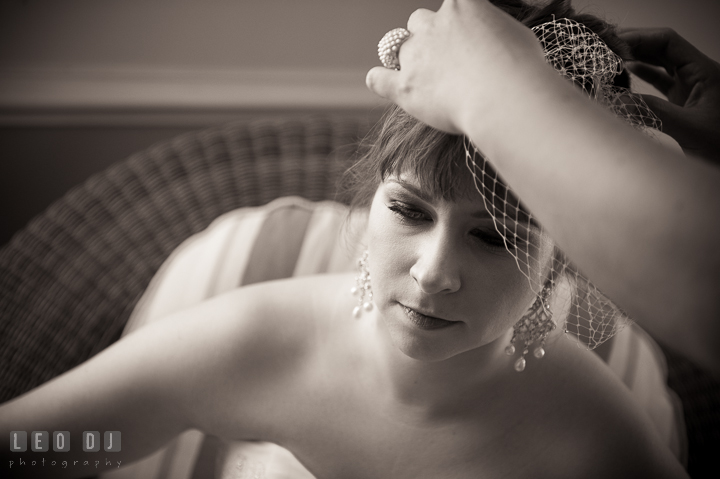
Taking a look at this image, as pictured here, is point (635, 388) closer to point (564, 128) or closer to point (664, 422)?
point (664, 422)

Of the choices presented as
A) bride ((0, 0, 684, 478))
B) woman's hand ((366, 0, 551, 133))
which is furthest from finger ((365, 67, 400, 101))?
bride ((0, 0, 684, 478))

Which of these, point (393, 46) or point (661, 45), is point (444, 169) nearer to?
point (393, 46)

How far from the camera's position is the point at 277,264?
52.5 inches

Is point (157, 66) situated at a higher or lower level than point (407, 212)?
lower

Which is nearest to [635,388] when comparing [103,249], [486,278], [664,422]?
[664,422]

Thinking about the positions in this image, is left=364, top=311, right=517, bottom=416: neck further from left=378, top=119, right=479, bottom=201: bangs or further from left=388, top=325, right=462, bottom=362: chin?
left=378, top=119, right=479, bottom=201: bangs

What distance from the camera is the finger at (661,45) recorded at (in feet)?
2.60

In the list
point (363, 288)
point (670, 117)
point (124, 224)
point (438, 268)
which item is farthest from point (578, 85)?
point (124, 224)

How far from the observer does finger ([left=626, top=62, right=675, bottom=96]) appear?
82cm

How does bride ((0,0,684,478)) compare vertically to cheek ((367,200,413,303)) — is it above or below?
below

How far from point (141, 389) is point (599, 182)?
2.42ft

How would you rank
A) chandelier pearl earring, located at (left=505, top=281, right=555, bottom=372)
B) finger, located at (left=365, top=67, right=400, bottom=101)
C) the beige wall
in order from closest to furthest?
finger, located at (left=365, top=67, right=400, bottom=101), chandelier pearl earring, located at (left=505, top=281, right=555, bottom=372), the beige wall

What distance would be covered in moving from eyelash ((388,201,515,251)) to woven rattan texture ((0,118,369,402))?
33.2 inches

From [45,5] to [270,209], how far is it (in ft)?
3.27
